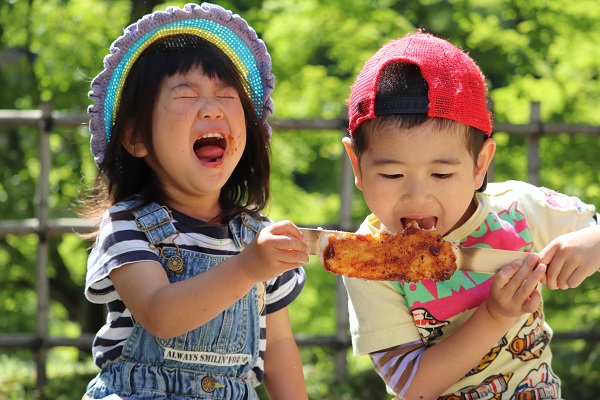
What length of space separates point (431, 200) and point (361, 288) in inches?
17.5

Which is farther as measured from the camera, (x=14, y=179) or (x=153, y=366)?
(x=14, y=179)

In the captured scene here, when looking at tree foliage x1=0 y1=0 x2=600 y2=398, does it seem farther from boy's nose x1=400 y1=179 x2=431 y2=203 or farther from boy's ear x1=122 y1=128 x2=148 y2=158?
boy's nose x1=400 y1=179 x2=431 y2=203

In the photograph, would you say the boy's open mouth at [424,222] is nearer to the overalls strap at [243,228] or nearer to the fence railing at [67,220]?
the overalls strap at [243,228]

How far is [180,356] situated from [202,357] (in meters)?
0.07

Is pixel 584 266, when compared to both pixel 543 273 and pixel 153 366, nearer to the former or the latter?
pixel 543 273

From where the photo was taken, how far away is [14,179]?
7.06 metres

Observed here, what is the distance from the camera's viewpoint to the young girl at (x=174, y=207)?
8.30ft

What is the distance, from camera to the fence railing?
17.8ft

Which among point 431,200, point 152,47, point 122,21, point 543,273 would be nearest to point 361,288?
point 431,200

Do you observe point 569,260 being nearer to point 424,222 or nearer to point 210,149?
point 424,222

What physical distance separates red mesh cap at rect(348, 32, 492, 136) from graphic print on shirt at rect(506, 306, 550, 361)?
0.64 meters

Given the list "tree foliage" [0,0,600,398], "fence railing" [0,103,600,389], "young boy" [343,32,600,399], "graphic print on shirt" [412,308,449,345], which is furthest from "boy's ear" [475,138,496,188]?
"tree foliage" [0,0,600,398]

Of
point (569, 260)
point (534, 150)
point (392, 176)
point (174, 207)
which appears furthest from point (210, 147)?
point (534, 150)

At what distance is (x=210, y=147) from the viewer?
2.66 meters
